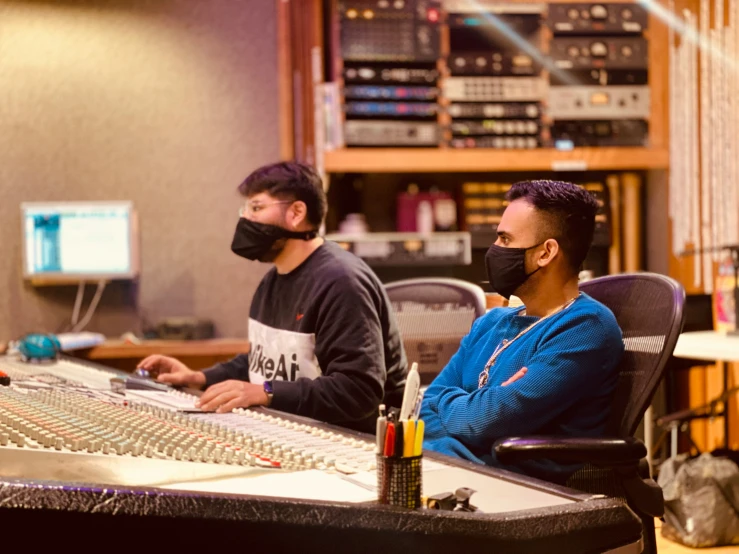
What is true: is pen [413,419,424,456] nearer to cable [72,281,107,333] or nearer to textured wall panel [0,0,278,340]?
textured wall panel [0,0,278,340]

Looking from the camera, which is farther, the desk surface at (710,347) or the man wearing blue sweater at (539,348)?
the desk surface at (710,347)

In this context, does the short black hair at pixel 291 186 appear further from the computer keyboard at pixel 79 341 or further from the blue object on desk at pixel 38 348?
the computer keyboard at pixel 79 341

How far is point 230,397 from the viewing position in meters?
1.67

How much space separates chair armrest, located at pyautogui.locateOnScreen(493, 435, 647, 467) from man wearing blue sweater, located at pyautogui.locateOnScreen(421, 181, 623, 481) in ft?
0.36

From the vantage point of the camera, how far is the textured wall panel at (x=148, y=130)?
169 inches

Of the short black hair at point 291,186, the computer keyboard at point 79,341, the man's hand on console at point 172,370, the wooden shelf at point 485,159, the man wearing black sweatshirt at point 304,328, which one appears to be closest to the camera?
the man wearing black sweatshirt at point 304,328

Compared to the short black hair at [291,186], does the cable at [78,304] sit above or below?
below

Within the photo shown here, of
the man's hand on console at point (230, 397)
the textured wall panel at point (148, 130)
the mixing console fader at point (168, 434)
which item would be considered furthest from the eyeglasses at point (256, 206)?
the textured wall panel at point (148, 130)

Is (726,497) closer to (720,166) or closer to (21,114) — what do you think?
(720,166)

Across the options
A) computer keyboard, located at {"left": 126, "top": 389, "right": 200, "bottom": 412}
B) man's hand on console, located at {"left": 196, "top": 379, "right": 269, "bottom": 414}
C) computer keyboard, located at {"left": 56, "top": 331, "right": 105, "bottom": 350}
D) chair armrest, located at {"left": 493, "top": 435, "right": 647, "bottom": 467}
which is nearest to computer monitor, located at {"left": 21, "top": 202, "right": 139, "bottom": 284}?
computer keyboard, located at {"left": 56, "top": 331, "right": 105, "bottom": 350}

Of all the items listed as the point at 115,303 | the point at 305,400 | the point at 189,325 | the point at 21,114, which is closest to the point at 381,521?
the point at 305,400

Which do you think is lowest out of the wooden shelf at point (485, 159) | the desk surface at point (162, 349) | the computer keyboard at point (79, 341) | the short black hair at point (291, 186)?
the desk surface at point (162, 349)

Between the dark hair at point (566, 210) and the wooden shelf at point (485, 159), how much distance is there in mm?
2757

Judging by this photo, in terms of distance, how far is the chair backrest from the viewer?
1540mm
